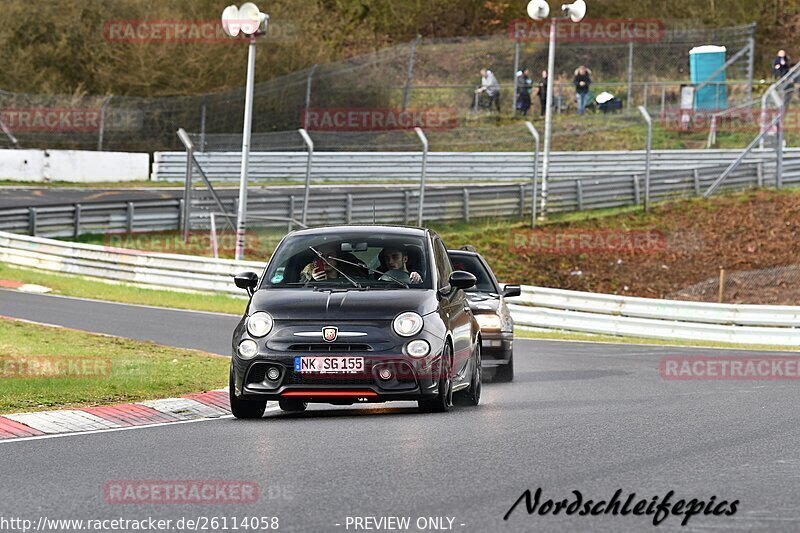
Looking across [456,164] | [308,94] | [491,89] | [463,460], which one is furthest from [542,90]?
[463,460]

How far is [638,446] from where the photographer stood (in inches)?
414

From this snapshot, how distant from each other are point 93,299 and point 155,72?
22.1 metres

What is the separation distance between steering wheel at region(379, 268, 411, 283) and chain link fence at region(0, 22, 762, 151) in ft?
95.3

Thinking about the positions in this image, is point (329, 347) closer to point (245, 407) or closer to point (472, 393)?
point (245, 407)

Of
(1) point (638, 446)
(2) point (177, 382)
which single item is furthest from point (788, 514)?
(2) point (177, 382)

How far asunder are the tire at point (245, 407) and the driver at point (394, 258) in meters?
1.63

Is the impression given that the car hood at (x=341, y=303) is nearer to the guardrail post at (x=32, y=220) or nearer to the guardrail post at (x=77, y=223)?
the guardrail post at (x=32, y=220)

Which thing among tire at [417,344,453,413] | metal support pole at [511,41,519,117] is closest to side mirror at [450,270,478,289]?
tire at [417,344,453,413]

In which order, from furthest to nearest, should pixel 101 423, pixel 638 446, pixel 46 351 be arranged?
pixel 46 351
pixel 101 423
pixel 638 446

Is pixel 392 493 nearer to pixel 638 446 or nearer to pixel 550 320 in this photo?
pixel 638 446

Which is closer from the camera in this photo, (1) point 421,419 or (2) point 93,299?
(1) point 421,419

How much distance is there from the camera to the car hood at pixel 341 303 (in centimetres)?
1227

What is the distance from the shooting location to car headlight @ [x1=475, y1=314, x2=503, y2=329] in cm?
1745

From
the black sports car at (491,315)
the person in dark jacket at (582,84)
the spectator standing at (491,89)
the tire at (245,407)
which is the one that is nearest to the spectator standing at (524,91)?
the spectator standing at (491,89)
